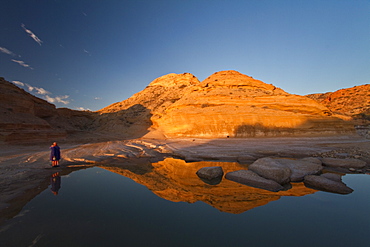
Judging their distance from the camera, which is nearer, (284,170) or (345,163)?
Result: (284,170)

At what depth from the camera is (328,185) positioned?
17.6 feet

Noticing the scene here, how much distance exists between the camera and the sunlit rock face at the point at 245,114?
16.9 meters

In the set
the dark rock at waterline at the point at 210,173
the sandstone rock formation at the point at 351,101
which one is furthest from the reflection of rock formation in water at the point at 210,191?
the sandstone rock formation at the point at 351,101

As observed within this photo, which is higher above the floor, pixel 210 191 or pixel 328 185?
pixel 328 185

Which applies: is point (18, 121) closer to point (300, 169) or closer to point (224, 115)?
point (224, 115)

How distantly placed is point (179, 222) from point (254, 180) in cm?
331

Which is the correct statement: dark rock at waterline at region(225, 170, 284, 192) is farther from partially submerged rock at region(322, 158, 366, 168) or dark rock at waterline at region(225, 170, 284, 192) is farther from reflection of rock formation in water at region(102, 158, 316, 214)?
partially submerged rock at region(322, 158, 366, 168)

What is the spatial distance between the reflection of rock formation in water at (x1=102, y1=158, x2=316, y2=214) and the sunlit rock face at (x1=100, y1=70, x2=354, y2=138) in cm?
1161

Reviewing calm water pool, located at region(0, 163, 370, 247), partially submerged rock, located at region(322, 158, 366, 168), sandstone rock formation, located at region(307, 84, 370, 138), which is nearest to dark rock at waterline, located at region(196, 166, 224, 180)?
calm water pool, located at region(0, 163, 370, 247)

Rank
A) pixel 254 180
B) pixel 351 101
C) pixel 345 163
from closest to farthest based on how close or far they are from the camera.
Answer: pixel 254 180
pixel 345 163
pixel 351 101

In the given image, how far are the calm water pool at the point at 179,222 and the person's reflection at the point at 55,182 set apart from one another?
0.16 meters

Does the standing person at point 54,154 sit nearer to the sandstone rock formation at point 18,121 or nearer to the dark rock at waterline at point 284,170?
the dark rock at waterline at point 284,170

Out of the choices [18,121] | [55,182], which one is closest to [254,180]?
[55,182]

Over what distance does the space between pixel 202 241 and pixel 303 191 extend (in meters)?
4.17
